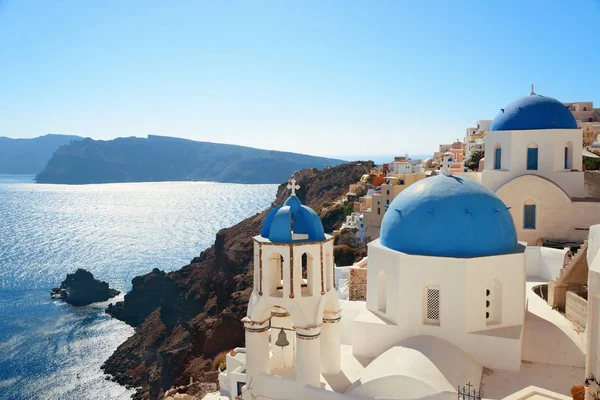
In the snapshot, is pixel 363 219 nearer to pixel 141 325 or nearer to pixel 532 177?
pixel 532 177

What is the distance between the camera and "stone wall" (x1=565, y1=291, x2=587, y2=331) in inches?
448

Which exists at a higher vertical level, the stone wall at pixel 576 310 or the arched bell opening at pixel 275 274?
the arched bell opening at pixel 275 274

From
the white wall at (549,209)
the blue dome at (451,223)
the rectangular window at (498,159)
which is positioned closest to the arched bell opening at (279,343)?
the blue dome at (451,223)

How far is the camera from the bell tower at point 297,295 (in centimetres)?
927

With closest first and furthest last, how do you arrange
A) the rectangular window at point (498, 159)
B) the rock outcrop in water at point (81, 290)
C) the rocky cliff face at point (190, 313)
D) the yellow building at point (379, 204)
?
1. the rectangular window at point (498, 159)
2. the rocky cliff face at point (190, 313)
3. the yellow building at point (379, 204)
4. the rock outcrop in water at point (81, 290)

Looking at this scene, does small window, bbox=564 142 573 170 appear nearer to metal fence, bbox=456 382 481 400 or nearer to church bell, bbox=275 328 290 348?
metal fence, bbox=456 382 481 400

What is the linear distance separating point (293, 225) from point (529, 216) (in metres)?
12.1

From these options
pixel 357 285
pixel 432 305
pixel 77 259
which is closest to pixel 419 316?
pixel 432 305

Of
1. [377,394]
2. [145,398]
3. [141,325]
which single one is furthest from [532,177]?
[141,325]

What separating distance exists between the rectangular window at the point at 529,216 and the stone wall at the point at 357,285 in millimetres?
6199

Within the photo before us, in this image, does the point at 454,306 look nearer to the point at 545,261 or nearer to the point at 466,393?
the point at 466,393

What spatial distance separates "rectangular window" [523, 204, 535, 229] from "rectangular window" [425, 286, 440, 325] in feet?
31.7

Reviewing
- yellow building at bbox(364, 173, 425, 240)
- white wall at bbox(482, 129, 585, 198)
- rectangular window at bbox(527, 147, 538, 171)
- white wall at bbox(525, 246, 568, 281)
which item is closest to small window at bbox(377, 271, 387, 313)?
white wall at bbox(525, 246, 568, 281)

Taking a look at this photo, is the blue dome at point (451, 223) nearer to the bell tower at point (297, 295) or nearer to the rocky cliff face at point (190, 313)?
the bell tower at point (297, 295)
